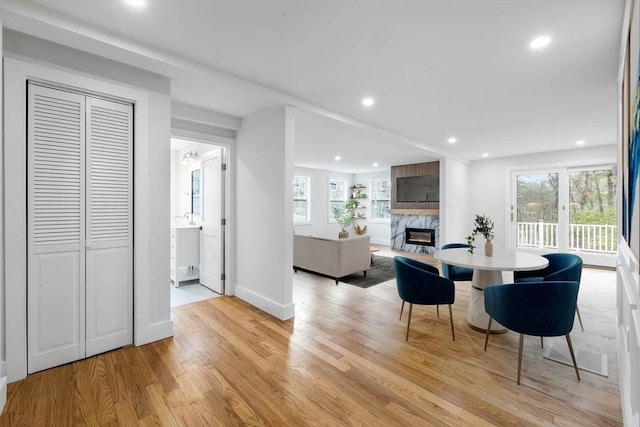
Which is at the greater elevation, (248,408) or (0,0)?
(0,0)

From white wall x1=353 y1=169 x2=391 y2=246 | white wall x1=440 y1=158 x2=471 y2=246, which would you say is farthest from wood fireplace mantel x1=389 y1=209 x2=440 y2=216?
white wall x1=353 y1=169 x2=391 y2=246

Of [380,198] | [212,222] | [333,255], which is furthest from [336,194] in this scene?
[212,222]

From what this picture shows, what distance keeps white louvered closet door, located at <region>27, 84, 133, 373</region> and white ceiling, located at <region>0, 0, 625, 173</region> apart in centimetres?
55

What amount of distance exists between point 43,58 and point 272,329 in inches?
113

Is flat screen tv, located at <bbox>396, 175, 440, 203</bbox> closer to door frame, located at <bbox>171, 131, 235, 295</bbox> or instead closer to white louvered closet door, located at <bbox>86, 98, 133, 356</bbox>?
door frame, located at <bbox>171, 131, 235, 295</bbox>

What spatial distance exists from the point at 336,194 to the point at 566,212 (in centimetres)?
610

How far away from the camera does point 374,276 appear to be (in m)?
5.16

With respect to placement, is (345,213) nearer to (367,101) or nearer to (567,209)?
(567,209)

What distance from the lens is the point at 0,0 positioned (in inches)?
65.7

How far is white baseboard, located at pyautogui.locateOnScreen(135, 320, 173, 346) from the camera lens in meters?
2.56

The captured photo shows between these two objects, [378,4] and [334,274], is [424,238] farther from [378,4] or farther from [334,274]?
[378,4]

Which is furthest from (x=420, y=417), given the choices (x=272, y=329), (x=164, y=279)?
(x=164, y=279)

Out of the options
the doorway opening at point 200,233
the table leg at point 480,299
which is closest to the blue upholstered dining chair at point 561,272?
the table leg at point 480,299

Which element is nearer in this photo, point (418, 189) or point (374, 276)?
point (374, 276)
